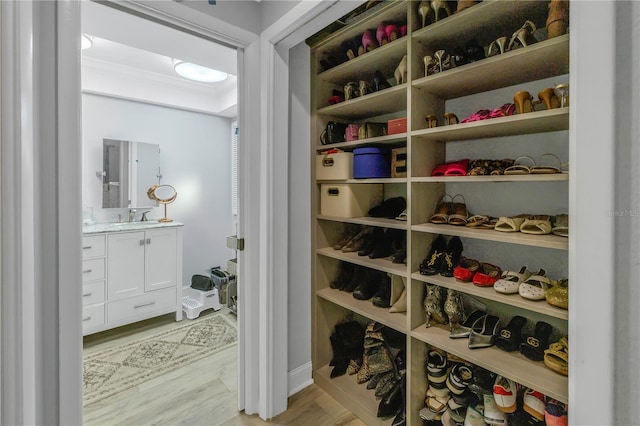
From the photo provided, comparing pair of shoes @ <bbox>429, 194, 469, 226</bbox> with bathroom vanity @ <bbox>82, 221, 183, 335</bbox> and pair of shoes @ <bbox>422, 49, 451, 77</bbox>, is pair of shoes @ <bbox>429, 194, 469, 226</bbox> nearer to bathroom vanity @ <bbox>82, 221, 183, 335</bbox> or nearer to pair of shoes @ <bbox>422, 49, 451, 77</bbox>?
pair of shoes @ <bbox>422, 49, 451, 77</bbox>

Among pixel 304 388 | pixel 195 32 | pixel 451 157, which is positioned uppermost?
pixel 195 32

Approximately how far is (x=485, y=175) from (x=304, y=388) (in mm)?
1626

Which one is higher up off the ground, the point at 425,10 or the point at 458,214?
the point at 425,10

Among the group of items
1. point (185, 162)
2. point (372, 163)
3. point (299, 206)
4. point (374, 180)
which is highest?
point (185, 162)

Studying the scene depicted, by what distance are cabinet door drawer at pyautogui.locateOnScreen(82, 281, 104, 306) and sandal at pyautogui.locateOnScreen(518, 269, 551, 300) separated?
303 cm

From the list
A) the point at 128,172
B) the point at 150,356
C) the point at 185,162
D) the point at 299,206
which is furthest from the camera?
the point at 185,162

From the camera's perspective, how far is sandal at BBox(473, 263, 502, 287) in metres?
1.26

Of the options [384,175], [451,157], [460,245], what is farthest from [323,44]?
[460,245]

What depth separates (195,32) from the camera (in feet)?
4.58

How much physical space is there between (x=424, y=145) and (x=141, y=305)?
282 centimetres

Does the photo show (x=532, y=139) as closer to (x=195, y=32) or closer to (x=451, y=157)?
(x=451, y=157)

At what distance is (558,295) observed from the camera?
3.38 feet

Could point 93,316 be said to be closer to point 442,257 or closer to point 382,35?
point 442,257

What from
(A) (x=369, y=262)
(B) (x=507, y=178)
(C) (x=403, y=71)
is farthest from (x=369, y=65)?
(A) (x=369, y=262)
